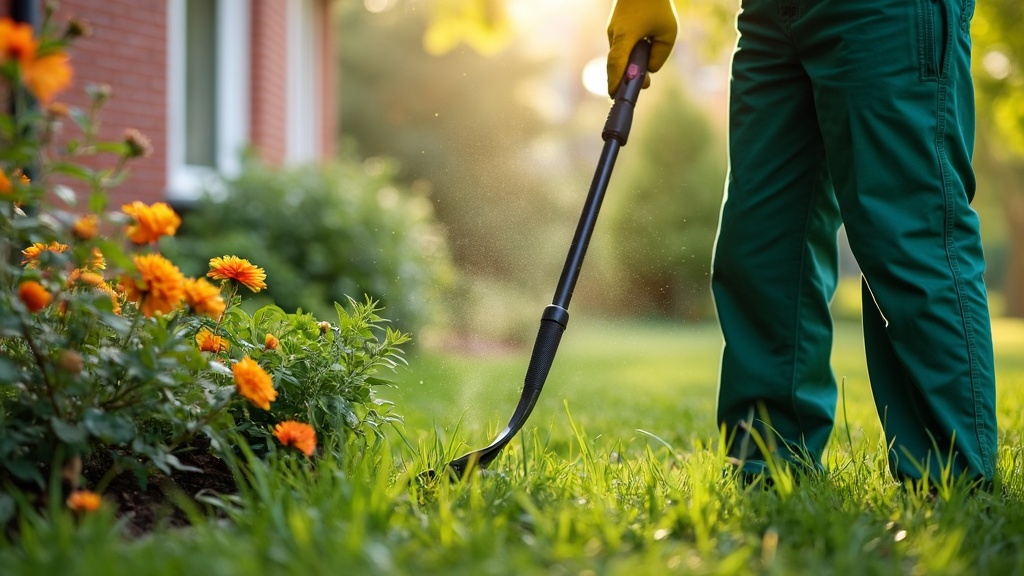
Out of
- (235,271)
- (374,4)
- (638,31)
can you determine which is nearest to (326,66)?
(638,31)

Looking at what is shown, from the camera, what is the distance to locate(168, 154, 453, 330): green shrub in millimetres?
4855

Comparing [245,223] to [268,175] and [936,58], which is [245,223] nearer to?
[268,175]

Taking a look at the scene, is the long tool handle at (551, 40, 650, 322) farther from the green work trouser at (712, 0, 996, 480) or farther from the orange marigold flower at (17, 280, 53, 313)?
the orange marigold flower at (17, 280, 53, 313)

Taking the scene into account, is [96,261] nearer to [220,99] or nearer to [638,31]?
[638,31]

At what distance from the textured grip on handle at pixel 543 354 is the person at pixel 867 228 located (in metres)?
0.38

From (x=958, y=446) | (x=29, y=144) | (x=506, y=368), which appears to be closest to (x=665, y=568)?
(x=958, y=446)

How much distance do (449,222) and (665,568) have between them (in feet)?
53.3

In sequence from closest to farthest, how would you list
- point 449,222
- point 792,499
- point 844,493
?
1. point 792,499
2. point 844,493
3. point 449,222

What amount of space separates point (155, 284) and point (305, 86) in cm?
666

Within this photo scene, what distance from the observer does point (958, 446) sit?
5.22 feet

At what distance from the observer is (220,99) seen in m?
5.67

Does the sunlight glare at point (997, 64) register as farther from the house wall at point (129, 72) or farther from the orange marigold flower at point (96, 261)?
the orange marigold flower at point (96, 261)

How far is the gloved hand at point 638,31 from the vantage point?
1.96m

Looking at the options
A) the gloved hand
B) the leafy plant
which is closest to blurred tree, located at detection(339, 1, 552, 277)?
the gloved hand
